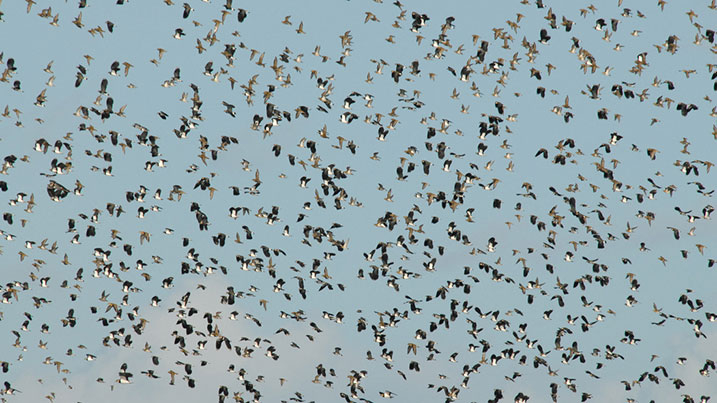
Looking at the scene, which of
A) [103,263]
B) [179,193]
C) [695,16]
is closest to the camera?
[695,16]

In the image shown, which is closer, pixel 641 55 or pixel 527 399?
pixel 641 55

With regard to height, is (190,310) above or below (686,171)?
below

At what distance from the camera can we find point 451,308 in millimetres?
133500

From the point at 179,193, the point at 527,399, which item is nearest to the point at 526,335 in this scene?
the point at 527,399

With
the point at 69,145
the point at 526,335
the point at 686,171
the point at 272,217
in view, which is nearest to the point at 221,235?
the point at 272,217

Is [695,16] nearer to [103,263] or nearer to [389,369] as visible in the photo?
[389,369]

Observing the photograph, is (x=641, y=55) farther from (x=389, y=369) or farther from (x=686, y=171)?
(x=389, y=369)

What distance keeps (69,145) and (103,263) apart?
10.3 metres

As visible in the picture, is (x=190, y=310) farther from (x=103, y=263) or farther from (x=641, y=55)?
(x=641, y=55)

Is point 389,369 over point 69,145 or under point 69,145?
under

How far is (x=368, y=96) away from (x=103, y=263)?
25320 mm

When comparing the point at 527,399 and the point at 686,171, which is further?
the point at 527,399

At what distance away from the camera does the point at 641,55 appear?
12200cm

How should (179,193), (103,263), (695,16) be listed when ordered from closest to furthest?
(695,16) → (179,193) → (103,263)
